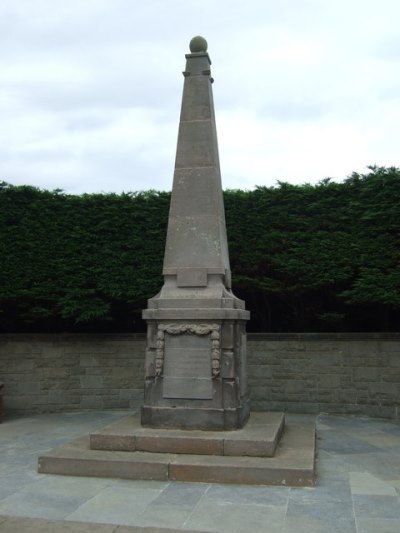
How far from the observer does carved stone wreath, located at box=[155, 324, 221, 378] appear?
7.41 meters

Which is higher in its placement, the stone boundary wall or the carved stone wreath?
the carved stone wreath

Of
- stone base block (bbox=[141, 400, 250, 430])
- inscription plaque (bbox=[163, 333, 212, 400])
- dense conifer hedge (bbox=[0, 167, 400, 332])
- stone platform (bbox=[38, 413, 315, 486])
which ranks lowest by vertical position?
stone platform (bbox=[38, 413, 315, 486])

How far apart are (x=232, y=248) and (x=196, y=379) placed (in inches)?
185

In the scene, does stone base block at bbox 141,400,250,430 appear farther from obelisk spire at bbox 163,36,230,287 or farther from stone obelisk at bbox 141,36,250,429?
obelisk spire at bbox 163,36,230,287

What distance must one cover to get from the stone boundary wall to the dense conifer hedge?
24.4 inches

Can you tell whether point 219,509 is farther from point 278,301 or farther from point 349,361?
point 278,301

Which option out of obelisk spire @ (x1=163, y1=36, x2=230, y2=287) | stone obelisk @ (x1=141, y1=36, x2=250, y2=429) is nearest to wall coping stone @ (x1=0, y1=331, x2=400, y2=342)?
stone obelisk @ (x1=141, y1=36, x2=250, y2=429)

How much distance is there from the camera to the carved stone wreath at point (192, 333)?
7.41m

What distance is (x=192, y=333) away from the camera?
7.58 metres

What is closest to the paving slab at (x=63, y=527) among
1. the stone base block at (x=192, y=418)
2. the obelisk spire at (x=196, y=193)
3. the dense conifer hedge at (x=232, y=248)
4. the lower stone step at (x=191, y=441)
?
the lower stone step at (x=191, y=441)

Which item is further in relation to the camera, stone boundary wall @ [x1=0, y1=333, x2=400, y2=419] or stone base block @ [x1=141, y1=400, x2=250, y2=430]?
stone boundary wall @ [x1=0, y1=333, x2=400, y2=419]

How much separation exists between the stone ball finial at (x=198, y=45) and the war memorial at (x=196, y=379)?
0.02 meters

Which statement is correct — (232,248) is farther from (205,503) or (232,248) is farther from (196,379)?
(205,503)

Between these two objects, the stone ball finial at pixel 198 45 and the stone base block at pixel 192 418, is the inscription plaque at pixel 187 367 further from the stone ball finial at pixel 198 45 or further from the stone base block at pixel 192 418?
the stone ball finial at pixel 198 45
